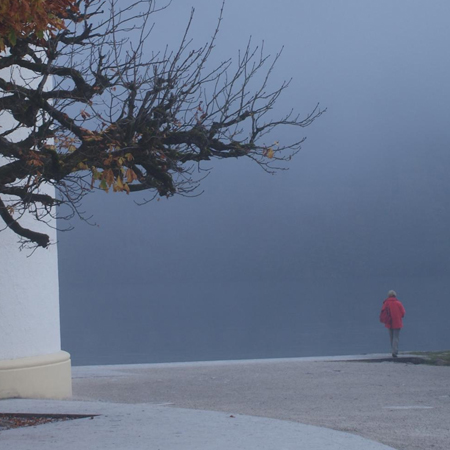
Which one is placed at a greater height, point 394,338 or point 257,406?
point 394,338

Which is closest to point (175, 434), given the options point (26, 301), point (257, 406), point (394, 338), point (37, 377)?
point (257, 406)

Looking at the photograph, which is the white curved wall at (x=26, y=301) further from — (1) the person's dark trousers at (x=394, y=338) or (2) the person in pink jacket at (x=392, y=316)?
(2) the person in pink jacket at (x=392, y=316)

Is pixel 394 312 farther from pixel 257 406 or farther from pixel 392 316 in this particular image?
pixel 257 406

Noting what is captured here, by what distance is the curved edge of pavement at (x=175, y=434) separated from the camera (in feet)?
26.5

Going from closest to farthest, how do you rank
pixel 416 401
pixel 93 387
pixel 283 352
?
pixel 416 401 → pixel 93 387 → pixel 283 352

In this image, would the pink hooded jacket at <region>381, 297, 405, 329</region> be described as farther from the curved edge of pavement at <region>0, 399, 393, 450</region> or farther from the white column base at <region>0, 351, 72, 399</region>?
the curved edge of pavement at <region>0, 399, 393, 450</region>

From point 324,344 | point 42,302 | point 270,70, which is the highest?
point 270,70

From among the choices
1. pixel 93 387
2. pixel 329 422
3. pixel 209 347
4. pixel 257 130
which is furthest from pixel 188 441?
pixel 209 347

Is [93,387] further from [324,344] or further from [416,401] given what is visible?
[324,344]

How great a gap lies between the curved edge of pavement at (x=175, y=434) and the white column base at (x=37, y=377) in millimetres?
2709

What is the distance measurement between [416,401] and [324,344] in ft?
160

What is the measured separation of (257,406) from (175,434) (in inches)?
180

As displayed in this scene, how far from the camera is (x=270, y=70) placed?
10.9 meters

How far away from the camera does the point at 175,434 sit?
8.71 meters
